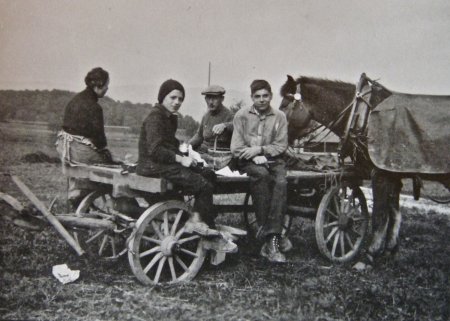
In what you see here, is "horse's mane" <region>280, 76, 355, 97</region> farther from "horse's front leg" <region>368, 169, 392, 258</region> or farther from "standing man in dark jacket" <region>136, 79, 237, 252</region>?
"standing man in dark jacket" <region>136, 79, 237, 252</region>

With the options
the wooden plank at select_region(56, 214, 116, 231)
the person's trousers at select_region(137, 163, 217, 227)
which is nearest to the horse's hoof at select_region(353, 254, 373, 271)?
the person's trousers at select_region(137, 163, 217, 227)

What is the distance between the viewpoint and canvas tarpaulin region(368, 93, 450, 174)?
14.9 ft

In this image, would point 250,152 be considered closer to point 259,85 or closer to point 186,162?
point 259,85

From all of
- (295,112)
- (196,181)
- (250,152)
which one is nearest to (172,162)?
(196,181)

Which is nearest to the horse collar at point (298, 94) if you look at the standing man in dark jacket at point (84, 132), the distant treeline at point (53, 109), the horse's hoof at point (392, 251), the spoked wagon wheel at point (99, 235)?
the horse's hoof at point (392, 251)

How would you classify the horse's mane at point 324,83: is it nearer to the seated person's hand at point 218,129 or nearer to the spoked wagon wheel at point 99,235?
the seated person's hand at point 218,129

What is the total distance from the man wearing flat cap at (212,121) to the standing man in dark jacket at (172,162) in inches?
→ 67.8

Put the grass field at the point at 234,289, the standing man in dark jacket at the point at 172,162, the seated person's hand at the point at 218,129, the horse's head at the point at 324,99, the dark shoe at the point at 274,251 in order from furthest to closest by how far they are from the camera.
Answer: the seated person's hand at the point at 218,129 → the horse's head at the point at 324,99 → the dark shoe at the point at 274,251 → the standing man in dark jacket at the point at 172,162 → the grass field at the point at 234,289

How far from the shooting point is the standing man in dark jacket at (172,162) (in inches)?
149

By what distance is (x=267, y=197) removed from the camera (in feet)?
14.2

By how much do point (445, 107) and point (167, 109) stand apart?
3.02 metres

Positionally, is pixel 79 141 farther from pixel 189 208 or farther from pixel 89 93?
pixel 189 208

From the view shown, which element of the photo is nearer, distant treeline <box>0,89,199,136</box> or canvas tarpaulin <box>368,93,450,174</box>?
canvas tarpaulin <box>368,93,450,174</box>

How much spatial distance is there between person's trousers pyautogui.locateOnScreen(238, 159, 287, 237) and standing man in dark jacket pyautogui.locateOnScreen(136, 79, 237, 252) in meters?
0.51
